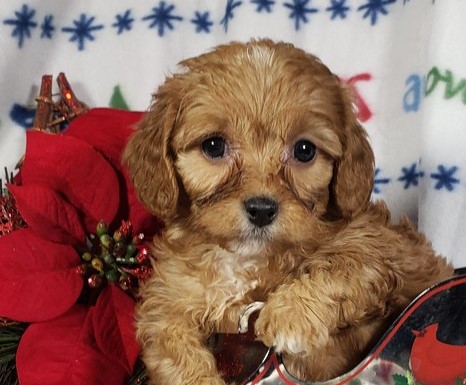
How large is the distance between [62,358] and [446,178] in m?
1.60

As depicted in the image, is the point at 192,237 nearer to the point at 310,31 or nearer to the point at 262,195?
the point at 262,195

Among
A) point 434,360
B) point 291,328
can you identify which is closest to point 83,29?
point 291,328

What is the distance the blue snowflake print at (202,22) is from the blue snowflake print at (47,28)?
61 centimetres

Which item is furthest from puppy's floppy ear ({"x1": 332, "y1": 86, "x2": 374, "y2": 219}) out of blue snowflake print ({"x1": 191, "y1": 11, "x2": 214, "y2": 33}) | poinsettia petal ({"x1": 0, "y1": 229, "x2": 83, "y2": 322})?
blue snowflake print ({"x1": 191, "y1": 11, "x2": 214, "y2": 33})

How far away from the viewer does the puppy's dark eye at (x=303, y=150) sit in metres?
1.99

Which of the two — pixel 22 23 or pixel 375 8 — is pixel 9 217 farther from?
pixel 375 8

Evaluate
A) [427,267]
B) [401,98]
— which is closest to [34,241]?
[427,267]

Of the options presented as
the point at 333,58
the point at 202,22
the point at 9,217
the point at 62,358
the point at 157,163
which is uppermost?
the point at 202,22

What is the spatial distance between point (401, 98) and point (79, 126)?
133 centimetres

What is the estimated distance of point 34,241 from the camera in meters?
2.09

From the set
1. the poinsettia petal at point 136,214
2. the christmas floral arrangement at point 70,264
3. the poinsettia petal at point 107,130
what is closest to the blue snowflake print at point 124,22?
the poinsettia petal at point 107,130

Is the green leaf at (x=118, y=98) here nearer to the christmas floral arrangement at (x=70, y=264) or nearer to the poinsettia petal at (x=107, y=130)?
the poinsettia petal at (x=107, y=130)

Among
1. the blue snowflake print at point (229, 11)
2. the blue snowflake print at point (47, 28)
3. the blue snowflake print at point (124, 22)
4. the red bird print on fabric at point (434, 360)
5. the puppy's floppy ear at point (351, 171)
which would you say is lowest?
the red bird print on fabric at point (434, 360)

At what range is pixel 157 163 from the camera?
2041 millimetres
